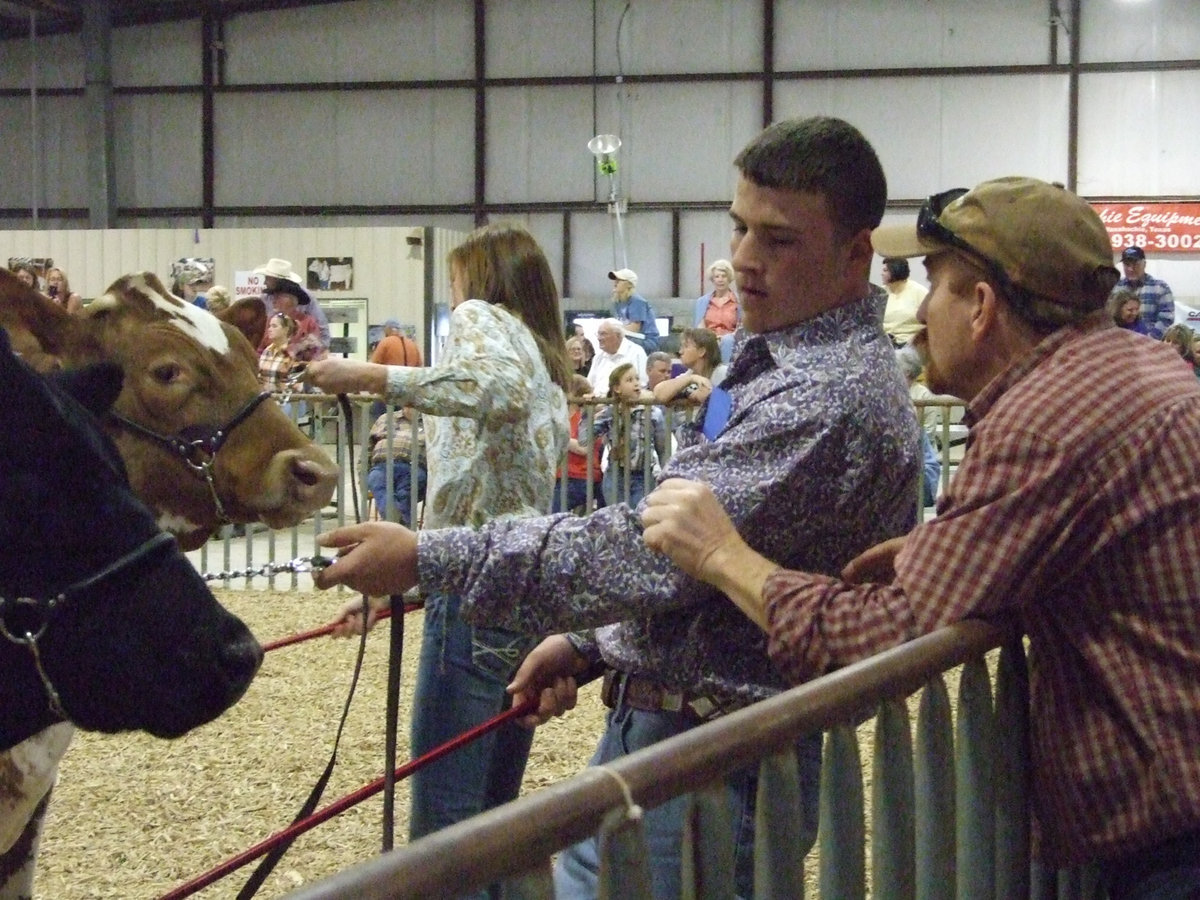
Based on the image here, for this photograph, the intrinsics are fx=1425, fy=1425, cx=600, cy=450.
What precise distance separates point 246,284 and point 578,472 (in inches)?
322

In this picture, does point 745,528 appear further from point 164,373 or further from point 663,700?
point 164,373

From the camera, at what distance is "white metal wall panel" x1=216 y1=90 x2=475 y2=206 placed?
70.1 ft

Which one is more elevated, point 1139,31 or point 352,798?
point 1139,31

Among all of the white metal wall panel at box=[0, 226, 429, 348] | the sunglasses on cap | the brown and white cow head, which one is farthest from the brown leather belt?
the white metal wall panel at box=[0, 226, 429, 348]

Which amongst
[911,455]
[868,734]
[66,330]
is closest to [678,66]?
[868,734]

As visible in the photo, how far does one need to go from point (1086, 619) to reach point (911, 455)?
35 cm

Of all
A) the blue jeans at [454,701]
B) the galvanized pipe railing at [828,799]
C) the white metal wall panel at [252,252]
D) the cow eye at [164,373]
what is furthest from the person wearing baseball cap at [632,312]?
the galvanized pipe railing at [828,799]

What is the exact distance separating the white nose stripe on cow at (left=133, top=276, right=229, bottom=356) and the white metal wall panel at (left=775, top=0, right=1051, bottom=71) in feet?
58.8

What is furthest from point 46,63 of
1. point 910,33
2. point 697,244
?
point 910,33

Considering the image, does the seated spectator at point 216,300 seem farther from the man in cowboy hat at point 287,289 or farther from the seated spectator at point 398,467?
the seated spectator at point 398,467

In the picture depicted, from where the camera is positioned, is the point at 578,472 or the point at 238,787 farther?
the point at 578,472

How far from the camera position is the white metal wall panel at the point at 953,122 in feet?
65.3

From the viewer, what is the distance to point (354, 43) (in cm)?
2173

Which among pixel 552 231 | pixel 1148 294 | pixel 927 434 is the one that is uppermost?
pixel 552 231
